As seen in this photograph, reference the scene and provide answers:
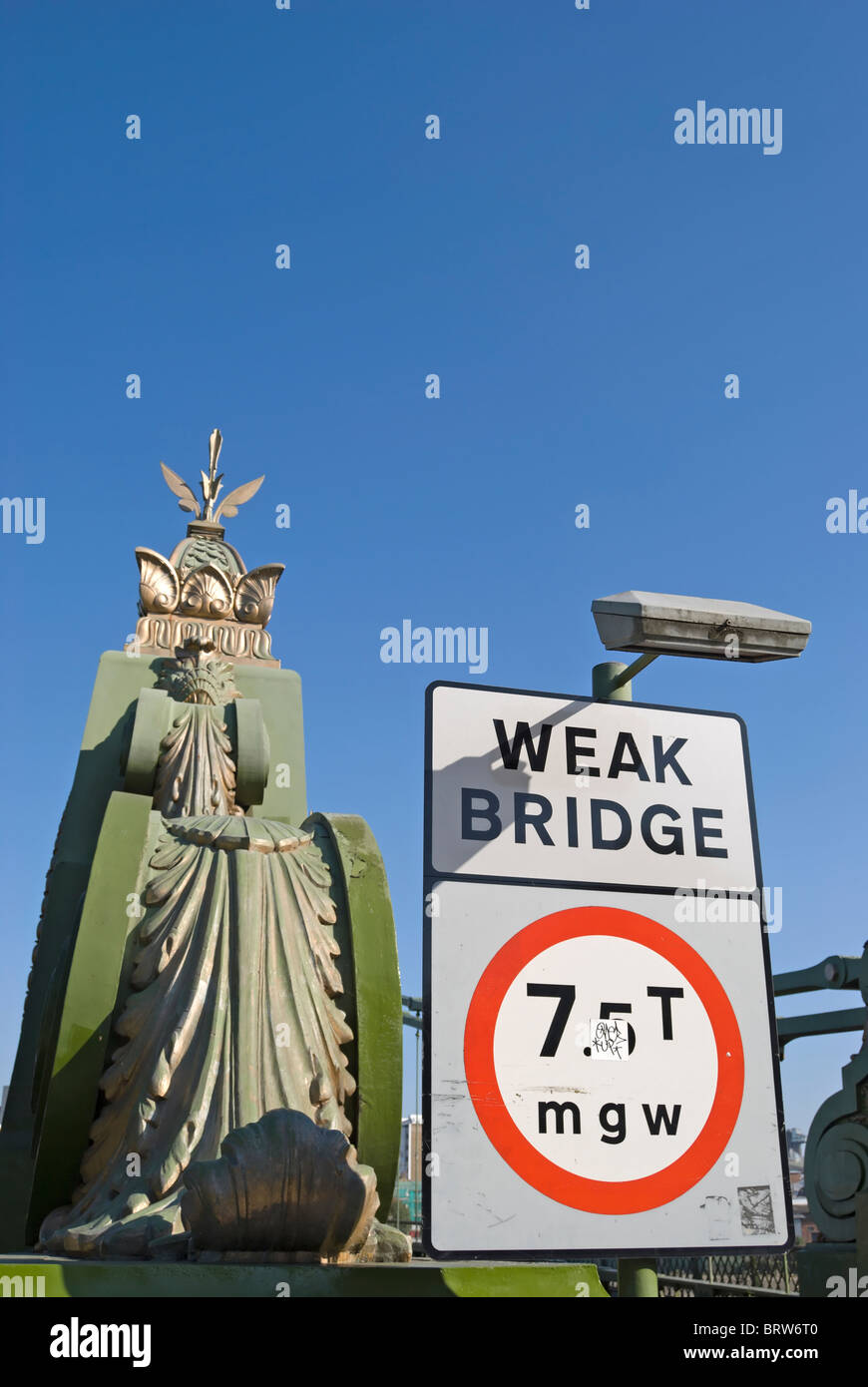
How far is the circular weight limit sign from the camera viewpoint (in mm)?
2307

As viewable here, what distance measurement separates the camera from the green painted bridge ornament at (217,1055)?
4207 mm

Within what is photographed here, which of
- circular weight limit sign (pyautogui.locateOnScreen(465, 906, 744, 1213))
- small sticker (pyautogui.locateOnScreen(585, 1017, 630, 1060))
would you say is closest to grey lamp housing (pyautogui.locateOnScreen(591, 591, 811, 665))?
circular weight limit sign (pyautogui.locateOnScreen(465, 906, 744, 1213))

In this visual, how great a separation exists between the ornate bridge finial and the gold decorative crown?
69 centimetres

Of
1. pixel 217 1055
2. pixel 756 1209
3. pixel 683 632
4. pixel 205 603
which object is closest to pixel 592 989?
pixel 756 1209

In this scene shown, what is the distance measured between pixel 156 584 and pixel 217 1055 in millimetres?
6041

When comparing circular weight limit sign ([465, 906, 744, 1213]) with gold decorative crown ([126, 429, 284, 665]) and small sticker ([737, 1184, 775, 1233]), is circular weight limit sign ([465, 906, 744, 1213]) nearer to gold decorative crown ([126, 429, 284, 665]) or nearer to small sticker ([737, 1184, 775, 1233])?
small sticker ([737, 1184, 775, 1233])

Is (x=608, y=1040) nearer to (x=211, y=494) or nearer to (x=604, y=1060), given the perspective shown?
(x=604, y=1060)

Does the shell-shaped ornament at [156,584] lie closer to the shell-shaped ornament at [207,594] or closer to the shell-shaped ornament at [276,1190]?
the shell-shaped ornament at [207,594]

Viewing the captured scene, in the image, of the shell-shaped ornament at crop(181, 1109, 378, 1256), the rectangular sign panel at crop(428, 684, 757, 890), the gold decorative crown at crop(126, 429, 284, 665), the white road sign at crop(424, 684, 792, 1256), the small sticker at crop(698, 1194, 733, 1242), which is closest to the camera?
the white road sign at crop(424, 684, 792, 1256)

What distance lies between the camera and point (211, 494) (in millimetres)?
11859

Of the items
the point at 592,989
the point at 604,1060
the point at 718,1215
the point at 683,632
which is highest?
the point at 683,632

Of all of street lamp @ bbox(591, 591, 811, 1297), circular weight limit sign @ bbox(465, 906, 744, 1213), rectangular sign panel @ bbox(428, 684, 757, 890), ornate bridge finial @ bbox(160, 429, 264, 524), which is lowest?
circular weight limit sign @ bbox(465, 906, 744, 1213)

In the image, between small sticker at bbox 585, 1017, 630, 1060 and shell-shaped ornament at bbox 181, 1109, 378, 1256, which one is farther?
shell-shaped ornament at bbox 181, 1109, 378, 1256

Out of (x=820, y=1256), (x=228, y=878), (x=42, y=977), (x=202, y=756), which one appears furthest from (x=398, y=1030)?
(x=820, y=1256)
